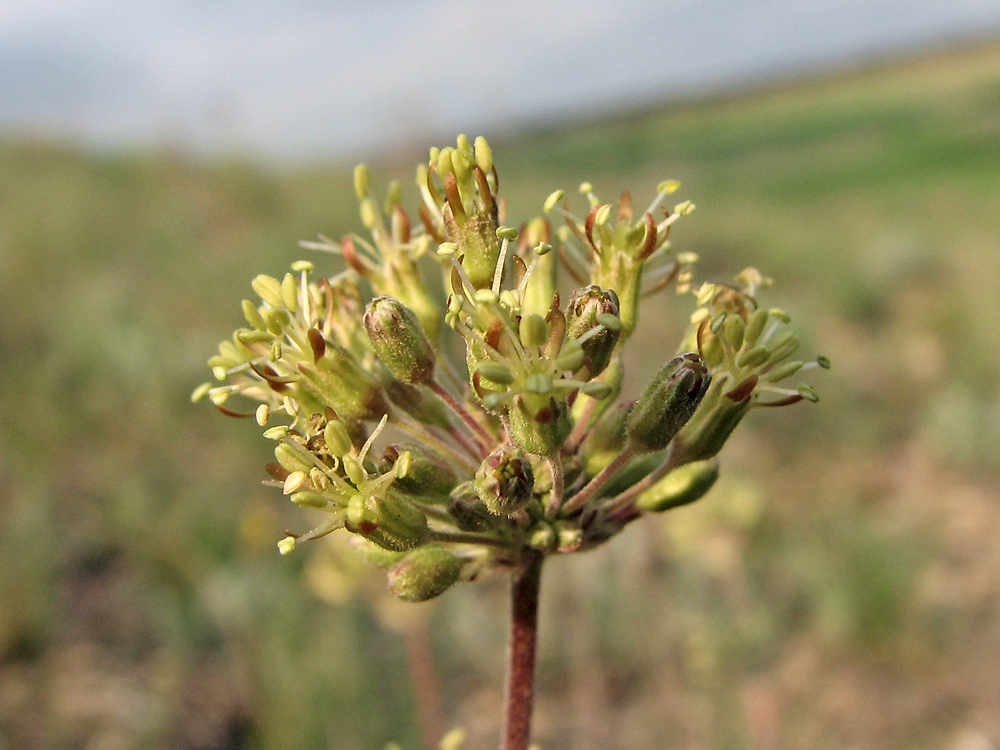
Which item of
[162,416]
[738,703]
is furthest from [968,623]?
[162,416]

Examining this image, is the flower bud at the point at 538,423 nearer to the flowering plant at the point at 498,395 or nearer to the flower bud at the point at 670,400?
the flowering plant at the point at 498,395

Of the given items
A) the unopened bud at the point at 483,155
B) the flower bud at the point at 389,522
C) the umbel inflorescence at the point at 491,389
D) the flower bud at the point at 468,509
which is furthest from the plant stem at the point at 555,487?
the unopened bud at the point at 483,155

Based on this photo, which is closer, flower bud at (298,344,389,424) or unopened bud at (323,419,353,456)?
unopened bud at (323,419,353,456)

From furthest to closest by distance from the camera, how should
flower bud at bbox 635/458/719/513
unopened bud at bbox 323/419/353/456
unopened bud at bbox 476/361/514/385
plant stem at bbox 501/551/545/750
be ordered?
flower bud at bbox 635/458/719/513, plant stem at bbox 501/551/545/750, unopened bud at bbox 323/419/353/456, unopened bud at bbox 476/361/514/385

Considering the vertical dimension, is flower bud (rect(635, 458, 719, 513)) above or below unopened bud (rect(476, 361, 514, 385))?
below

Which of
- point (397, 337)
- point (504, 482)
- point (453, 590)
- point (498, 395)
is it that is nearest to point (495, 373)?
point (498, 395)

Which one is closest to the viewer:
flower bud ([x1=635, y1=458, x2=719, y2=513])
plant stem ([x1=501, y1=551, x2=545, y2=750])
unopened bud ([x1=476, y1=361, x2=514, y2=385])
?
unopened bud ([x1=476, y1=361, x2=514, y2=385])

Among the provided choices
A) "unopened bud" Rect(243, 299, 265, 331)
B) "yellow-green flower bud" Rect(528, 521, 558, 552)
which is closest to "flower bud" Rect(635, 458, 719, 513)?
"yellow-green flower bud" Rect(528, 521, 558, 552)

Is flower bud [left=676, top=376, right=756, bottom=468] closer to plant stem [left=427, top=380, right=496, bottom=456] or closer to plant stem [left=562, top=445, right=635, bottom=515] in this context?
plant stem [left=562, top=445, right=635, bottom=515]

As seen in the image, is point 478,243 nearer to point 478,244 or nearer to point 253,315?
point 478,244
